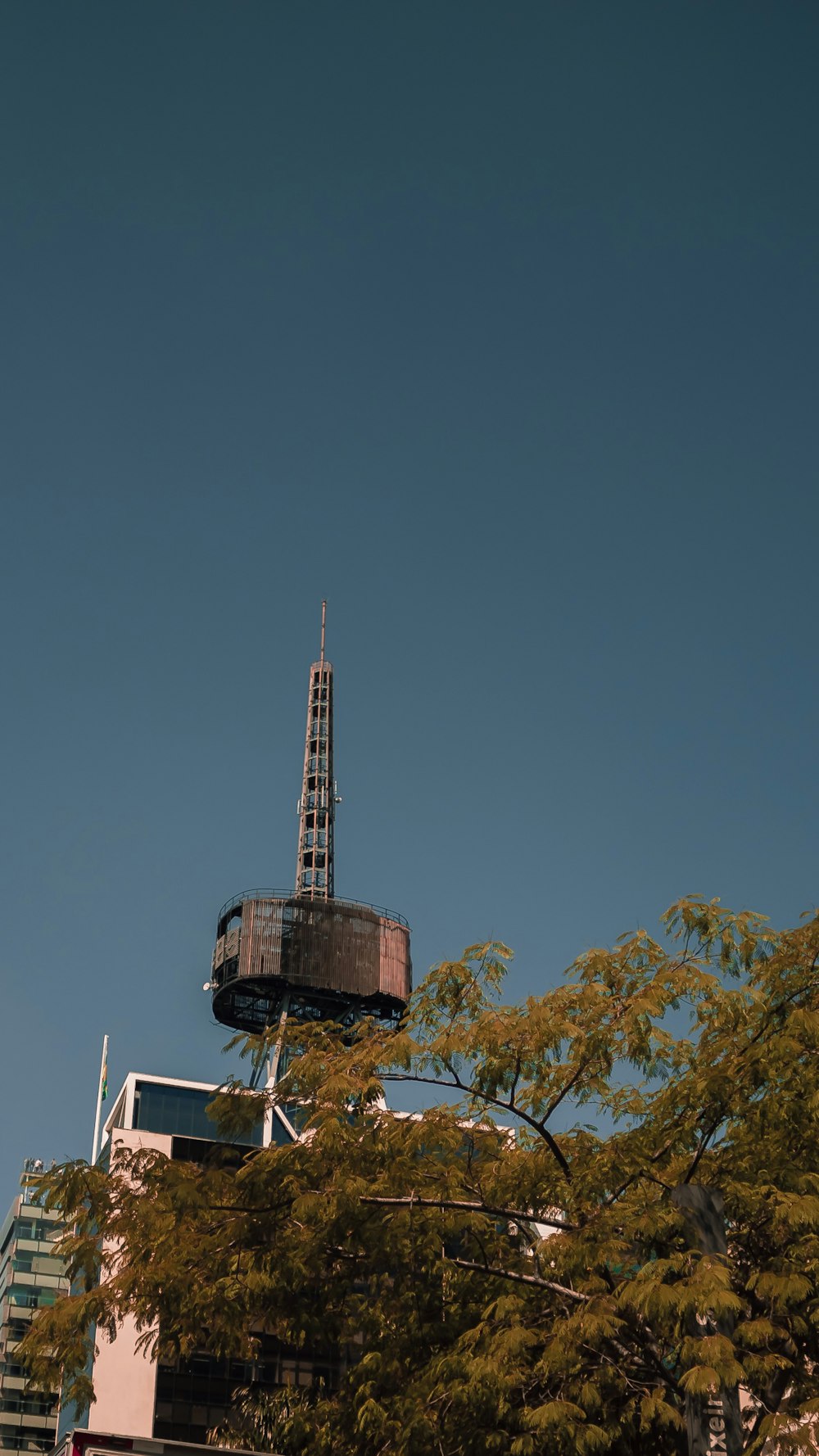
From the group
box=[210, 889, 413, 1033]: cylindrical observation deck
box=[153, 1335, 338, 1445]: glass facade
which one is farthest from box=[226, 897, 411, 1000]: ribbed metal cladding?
box=[153, 1335, 338, 1445]: glass facade

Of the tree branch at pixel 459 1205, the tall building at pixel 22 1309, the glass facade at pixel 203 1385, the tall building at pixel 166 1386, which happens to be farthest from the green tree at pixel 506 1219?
the tall building at pixel 22 1309

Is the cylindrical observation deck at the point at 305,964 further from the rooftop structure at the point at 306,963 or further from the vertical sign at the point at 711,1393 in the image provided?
the vertical sign at the point at 711,1393

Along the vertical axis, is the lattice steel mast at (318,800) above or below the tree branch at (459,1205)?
above

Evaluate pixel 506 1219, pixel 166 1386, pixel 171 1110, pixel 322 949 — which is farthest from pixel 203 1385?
pixel 506 1219

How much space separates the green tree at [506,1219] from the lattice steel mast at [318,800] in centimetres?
7017

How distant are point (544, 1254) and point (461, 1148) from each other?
190 centimetres

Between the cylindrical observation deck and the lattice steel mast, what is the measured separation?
2.48 metres

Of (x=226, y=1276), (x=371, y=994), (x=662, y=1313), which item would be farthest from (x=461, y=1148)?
(x=371, y=994)

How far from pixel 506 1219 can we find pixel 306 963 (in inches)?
2674

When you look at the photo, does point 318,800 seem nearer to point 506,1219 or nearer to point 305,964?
point 305,964

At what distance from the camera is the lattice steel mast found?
9175 centimetres

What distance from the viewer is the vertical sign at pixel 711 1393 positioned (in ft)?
49.2

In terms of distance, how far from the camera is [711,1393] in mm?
14445

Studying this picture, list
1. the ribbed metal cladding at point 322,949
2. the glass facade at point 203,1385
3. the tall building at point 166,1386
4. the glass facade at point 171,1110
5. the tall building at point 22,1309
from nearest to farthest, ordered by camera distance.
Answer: the tall building at point 166,1386
the glass facade at point 203,1385
the glass facade at point 171,1110
the ribbed metal cladding at point 322,949
the tall building at point 22,1309
